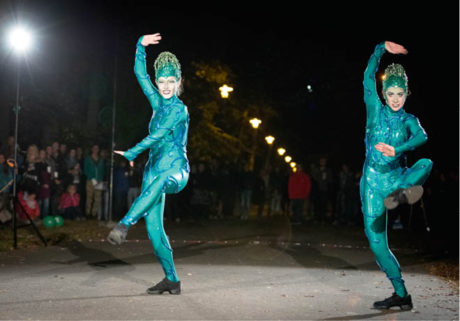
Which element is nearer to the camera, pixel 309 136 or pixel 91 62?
pixel 91 62

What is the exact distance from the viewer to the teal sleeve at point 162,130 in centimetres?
718

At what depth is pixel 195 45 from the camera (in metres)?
29.0

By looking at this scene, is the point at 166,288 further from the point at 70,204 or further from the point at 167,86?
the point at 70,204

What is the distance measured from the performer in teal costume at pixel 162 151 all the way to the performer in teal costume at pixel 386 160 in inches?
80.9

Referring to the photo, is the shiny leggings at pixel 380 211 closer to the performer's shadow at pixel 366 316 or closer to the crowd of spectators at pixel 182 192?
the performer's shadow at pixel 366 316

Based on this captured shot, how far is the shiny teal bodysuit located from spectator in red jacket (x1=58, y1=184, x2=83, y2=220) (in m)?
11.2

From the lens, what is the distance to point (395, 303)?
698 cm

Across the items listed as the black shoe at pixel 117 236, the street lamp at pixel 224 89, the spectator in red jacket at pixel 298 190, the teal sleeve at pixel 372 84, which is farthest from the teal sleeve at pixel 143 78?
the street lamp at pixel 224 89

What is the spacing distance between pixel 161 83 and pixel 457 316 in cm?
402

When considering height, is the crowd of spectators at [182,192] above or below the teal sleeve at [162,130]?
below

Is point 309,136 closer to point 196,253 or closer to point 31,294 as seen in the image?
point 196,253

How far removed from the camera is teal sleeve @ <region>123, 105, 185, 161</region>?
718cm

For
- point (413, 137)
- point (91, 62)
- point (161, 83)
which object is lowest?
point (413, 137)

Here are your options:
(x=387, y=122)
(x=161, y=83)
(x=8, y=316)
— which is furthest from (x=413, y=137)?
(x=8, y=316)
